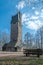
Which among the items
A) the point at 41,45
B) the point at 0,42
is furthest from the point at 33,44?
the point at 0,42

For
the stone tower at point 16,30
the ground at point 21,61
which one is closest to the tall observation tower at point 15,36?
the stone tower at point 16,30

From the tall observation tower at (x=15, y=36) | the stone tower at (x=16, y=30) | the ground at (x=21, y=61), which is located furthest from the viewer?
the stone tower at (x=16, y=30)

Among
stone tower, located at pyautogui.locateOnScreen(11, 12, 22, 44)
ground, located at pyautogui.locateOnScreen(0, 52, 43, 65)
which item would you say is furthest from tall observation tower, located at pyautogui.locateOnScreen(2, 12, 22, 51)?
ground, located at pyautogui.locateOnScreen(0, 52, 43, 65)

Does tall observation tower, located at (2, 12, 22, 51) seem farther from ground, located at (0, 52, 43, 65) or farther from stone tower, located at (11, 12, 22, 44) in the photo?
ground, located at (0, 52, 43, 65)

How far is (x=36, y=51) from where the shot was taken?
18250mm

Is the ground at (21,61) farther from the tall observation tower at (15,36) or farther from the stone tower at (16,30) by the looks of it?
the stone tower at (16,30)

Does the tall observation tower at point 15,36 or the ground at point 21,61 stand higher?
the tall observation tower at point 15,36

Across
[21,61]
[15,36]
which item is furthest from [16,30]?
[21,61]

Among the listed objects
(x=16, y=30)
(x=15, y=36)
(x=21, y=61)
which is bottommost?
(x=21, y=61)

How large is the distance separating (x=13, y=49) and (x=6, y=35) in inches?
589

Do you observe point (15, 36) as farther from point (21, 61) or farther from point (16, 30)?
point (21, 61)

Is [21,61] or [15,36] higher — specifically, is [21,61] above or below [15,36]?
below

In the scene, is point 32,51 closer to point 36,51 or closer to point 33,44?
point 36,51

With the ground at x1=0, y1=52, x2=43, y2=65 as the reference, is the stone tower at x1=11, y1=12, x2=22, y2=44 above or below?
above
